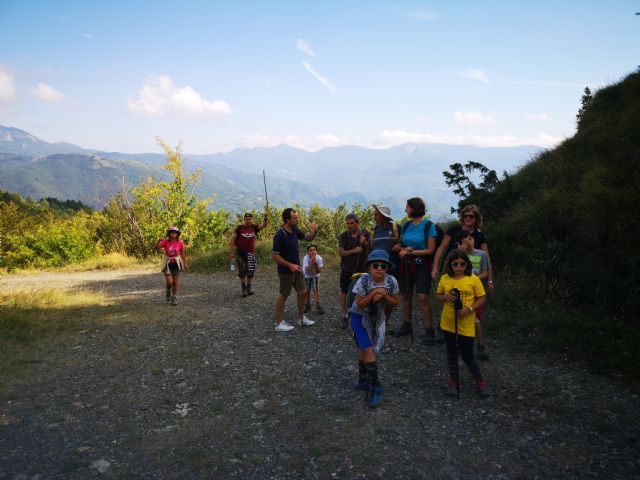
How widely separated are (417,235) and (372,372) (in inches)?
94.6

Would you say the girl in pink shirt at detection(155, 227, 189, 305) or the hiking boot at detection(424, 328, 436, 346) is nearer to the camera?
the hiking boot at detection(424, 328, 436, 346)

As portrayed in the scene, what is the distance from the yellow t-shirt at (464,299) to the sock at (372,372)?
95cm

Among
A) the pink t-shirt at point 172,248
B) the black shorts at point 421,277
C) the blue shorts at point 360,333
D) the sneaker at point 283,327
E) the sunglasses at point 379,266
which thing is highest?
the sunglasses at point 379,266

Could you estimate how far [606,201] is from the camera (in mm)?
7738

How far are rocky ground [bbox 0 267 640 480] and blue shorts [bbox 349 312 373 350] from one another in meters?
0.71

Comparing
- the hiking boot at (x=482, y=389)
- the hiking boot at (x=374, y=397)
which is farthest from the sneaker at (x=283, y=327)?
the hiking boot at (x=482, y=389)

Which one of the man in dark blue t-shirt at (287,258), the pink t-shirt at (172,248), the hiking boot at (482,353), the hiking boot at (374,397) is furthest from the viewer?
the pink t-shirt at (172,248)

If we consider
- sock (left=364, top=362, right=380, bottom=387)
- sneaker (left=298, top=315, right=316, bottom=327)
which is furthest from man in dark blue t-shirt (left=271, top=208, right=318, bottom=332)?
sock (left=364, top=362, right=380, bottom=387)

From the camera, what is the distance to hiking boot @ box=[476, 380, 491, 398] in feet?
15.4

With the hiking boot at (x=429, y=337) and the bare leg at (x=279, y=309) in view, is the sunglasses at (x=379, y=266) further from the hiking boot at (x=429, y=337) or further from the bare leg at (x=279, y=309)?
the bare leg at (x=279, y=309)

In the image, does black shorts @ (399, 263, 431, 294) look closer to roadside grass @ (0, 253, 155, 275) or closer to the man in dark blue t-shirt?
the man in dark blue t-shirt

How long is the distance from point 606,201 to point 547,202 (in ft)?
5.97

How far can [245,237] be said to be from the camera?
1012cm

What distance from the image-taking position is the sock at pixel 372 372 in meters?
4.58
